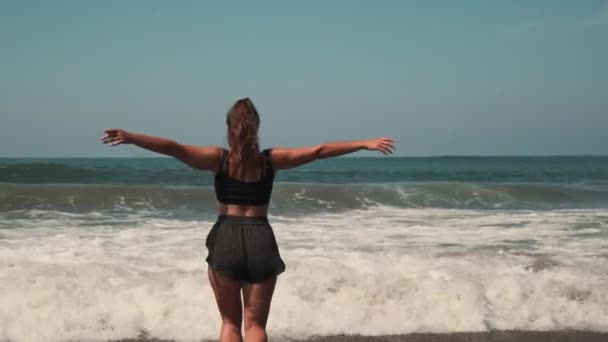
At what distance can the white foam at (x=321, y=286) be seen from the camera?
18.9 ft

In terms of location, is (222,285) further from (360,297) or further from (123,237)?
(123,237)

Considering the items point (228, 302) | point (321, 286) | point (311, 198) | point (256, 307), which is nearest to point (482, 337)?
point (321, 286)

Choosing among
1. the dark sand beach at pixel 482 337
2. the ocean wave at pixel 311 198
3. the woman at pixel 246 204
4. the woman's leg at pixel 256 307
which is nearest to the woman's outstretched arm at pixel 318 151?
the woman at pixel 246 204

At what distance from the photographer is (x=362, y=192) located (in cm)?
1855

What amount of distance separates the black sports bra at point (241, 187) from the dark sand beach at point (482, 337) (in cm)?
238

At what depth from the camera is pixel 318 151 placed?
3.39 m

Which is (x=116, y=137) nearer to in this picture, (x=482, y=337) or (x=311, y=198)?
(x=482, y=337)

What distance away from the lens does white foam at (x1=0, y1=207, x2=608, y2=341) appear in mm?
5758

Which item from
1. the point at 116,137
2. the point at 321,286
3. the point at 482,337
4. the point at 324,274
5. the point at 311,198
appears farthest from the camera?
the point at 311,198

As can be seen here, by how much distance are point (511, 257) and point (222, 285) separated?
5736 mm

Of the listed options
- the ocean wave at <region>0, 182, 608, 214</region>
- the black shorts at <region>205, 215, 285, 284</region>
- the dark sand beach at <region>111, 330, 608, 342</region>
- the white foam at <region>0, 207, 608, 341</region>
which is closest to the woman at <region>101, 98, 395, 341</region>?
the black shorts at <region>205, 215, 285, 284</region>

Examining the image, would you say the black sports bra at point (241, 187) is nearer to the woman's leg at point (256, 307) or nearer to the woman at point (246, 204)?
the woman at point (246, 204)

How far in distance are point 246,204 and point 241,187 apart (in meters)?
0.09

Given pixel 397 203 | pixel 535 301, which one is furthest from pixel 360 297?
pixel 397 203
